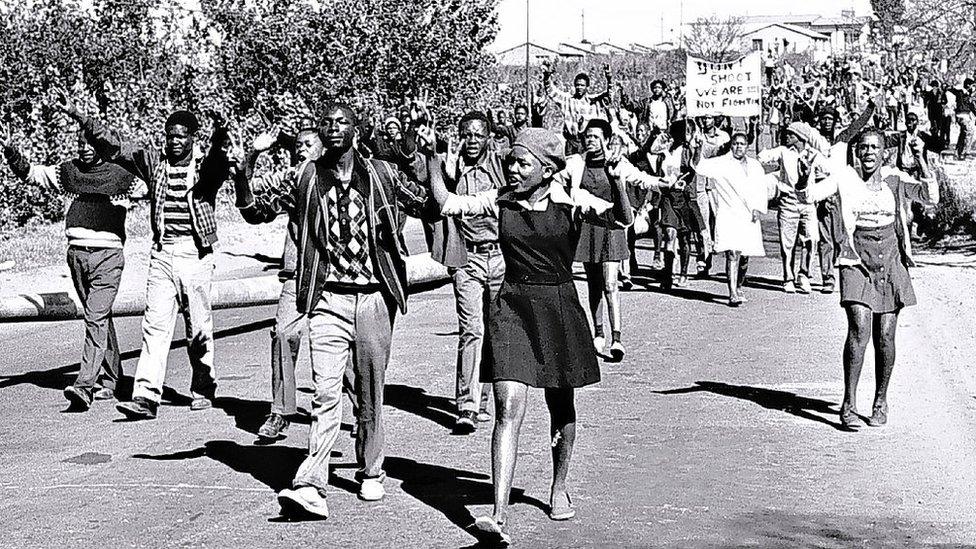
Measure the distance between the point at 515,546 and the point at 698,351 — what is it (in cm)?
594

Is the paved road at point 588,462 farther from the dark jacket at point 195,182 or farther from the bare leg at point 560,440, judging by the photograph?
the dark jacket at point 195,182

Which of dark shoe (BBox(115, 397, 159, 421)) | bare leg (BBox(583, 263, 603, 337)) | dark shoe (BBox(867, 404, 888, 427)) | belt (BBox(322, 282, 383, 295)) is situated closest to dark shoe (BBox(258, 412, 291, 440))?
dark shoe (BBox(115, 397, 159, 421))

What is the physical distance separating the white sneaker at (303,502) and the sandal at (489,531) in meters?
0.84

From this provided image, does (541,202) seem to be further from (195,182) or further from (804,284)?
(804,284)

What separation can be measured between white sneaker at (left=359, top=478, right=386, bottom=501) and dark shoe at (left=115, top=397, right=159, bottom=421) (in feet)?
8.05

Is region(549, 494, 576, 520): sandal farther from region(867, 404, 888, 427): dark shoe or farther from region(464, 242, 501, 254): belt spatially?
region(867, 404, 888, 427): dark shoe

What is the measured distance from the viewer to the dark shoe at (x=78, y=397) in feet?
31.5

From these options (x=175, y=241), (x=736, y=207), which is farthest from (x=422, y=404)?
(x=736, y=207)

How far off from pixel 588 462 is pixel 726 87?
15.6 m

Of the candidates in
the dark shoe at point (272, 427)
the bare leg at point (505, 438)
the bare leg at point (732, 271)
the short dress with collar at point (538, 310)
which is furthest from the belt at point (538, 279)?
the bare leg at point (732, 271)

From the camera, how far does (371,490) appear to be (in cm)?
720

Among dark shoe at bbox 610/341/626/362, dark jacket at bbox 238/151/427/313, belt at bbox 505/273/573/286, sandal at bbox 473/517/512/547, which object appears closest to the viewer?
sandal at bbox 473/517/512/547

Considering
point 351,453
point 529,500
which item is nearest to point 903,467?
point 529,500

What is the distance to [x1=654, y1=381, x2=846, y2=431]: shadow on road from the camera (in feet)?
31.3
